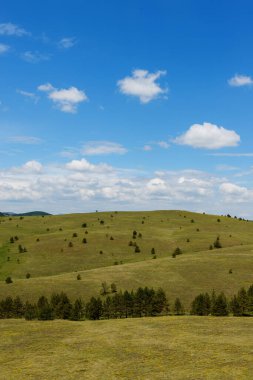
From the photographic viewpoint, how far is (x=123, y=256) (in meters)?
134

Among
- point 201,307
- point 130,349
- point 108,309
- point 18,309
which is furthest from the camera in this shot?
point 108,309

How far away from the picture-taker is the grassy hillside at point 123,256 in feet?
303

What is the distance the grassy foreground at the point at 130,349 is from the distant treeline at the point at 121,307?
9.17m

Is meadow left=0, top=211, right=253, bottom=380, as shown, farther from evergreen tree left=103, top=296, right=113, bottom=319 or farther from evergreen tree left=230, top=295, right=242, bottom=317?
evergreen tree left=103, top=296, right=113, bottom=319

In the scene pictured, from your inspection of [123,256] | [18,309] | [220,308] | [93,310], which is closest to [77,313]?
[93,310]

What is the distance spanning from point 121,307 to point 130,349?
1228 inches

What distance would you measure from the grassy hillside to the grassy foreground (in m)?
28.6

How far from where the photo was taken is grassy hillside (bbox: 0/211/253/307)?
9231 cm

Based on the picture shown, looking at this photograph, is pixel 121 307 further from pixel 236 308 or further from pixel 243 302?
pixel 243 302

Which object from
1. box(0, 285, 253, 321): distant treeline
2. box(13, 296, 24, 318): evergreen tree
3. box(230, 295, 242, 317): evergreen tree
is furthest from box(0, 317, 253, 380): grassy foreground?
box(13, 296, 24, 318): evergreen tree

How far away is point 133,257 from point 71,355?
91.0 metres

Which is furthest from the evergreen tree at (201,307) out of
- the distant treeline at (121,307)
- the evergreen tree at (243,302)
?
the evergreen tree at (243,302)

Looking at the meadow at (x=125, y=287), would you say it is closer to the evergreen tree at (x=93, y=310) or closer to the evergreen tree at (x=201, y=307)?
the evergreen tree at (x=93, y=310)

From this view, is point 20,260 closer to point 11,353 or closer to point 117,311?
point 117,311
